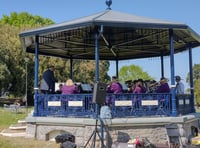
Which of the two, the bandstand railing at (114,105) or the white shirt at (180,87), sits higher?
the white shirt at (180,87)

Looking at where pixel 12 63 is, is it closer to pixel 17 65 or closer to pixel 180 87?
pixel 17 65

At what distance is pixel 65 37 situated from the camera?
16.3 metres

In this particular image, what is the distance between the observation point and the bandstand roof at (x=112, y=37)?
1192 cm

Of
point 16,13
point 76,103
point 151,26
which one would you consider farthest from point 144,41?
point 16,13

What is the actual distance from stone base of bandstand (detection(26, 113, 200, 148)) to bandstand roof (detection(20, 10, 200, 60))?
2972 millimetres

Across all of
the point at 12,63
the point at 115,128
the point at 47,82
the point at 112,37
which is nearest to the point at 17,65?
the point at 12,63

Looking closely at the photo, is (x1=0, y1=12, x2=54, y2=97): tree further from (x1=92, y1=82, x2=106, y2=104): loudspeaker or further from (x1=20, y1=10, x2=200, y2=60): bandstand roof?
(x1=92, y1=82, x2=106, y2=104): loudspeaker

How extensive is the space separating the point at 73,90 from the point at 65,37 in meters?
4.25

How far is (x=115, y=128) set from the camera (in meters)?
11.3

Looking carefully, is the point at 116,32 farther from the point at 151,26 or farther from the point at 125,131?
the point at 125,131

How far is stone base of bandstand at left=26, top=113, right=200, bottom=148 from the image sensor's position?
11.3 meters

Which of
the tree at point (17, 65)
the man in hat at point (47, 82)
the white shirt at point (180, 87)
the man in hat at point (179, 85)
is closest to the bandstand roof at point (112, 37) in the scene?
the man in hat at point (47, 82)

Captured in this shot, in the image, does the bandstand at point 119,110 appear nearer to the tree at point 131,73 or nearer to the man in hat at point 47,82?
the man in hat at point 47,82

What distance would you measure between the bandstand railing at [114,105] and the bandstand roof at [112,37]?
88.7 inches
